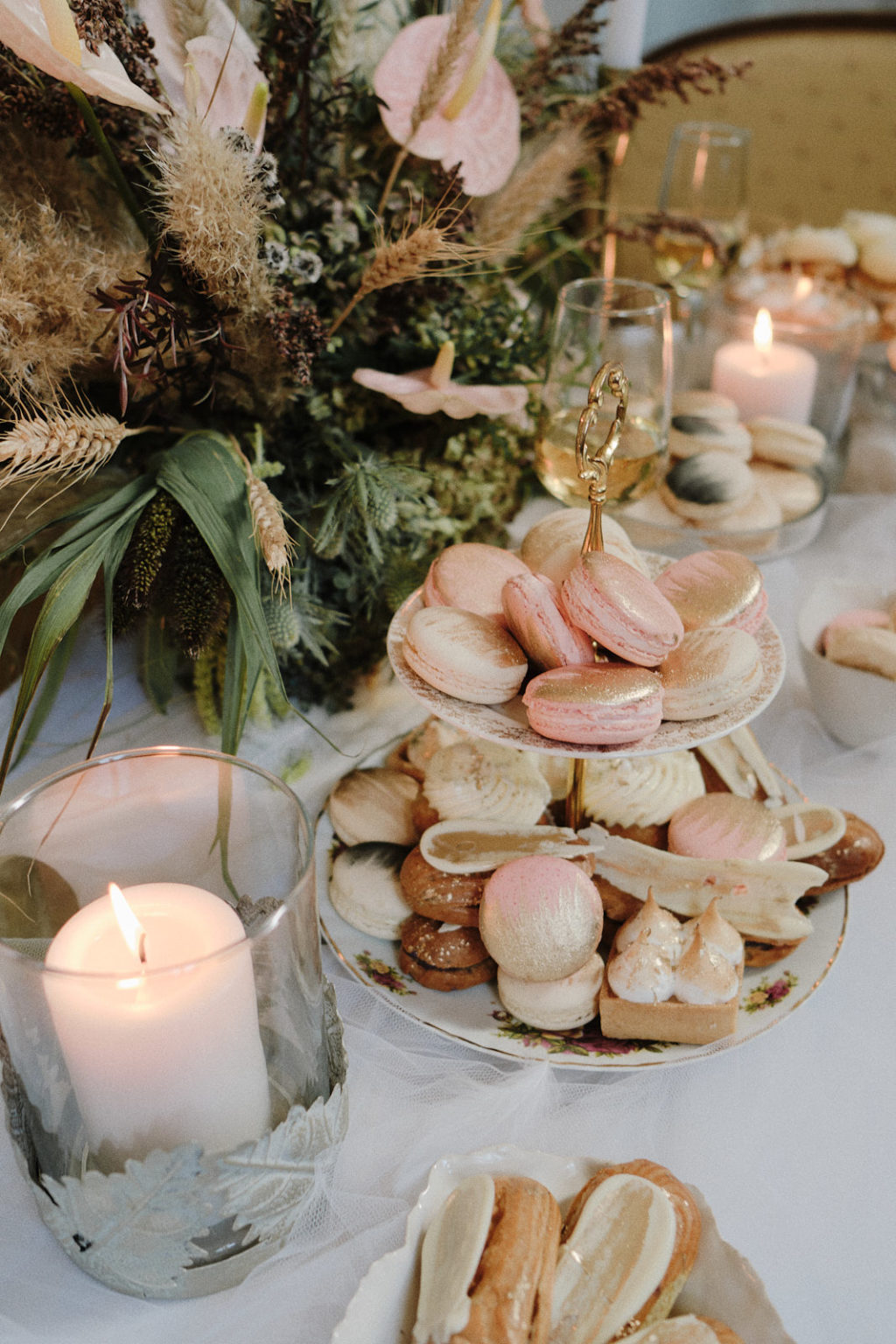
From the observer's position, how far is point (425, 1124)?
51 cm

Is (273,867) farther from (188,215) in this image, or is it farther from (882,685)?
(882,685)

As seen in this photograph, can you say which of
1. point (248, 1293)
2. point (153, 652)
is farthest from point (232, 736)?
point (248, 1293)

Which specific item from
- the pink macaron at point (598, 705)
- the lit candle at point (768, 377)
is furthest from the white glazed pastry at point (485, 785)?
the lit candle at point (768, 377)

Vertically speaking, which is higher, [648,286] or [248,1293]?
[648,286]

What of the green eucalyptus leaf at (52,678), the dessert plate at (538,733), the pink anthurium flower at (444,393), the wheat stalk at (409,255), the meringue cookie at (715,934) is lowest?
the meringue cookie at (715,934)

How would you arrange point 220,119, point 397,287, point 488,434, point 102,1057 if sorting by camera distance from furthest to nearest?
point 488,434, point 397,287, point 220,119, point 102,1057

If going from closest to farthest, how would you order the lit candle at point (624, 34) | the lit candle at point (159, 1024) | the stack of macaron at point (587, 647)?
A: the lit candle at point (159, 1024) < the stack of macaron at point (587, 647) < the lit candle at point (624, 34)

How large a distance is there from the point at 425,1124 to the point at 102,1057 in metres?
0.19

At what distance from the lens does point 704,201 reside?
1.36 metres

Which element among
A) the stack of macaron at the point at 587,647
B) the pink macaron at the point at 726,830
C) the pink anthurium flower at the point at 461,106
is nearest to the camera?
the stack of macaron at the point at 587,647

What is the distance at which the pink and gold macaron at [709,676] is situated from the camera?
0.48 m

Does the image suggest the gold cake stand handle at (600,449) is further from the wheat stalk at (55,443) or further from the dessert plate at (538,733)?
the wheat stalk at (55,443)

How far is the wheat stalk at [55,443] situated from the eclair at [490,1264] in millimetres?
380

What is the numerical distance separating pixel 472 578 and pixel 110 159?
1.09 feet
